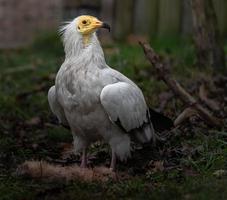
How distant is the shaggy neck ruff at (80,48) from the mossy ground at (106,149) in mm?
949

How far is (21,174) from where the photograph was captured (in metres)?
5.38

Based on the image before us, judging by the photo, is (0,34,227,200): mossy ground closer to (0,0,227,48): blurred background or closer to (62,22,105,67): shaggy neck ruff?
(0,0,227,48): blurred background

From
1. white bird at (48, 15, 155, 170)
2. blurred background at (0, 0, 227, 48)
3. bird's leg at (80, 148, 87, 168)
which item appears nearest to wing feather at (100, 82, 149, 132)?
white bird at (48, 15, 155, 170)

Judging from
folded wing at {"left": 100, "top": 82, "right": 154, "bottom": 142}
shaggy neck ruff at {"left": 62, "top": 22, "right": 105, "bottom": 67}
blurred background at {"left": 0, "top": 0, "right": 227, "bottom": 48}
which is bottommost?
blurred background at {"left": 0, "top": 0, "right": 227, "bottom": 48}

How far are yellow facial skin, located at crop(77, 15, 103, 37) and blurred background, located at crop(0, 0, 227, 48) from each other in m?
4.85

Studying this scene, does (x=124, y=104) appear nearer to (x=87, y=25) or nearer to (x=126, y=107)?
(x=126, y=107)

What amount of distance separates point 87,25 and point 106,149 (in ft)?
4.02

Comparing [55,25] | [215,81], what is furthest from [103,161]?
[55,25]

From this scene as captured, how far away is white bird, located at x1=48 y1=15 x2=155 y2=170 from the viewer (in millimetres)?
5367

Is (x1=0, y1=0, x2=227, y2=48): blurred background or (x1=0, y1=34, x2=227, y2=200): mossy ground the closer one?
(x1=0, y1=34, x2=227, y2=200): mossy ground

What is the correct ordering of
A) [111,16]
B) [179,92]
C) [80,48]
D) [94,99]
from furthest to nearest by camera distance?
1. [111,16]
2. [179,92]
3. [80,48]
4. [94,99]

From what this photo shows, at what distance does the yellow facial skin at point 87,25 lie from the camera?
18.8 feet

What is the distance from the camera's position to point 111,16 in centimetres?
1329

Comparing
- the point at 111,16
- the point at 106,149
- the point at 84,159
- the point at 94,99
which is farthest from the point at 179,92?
the point at 111,16
